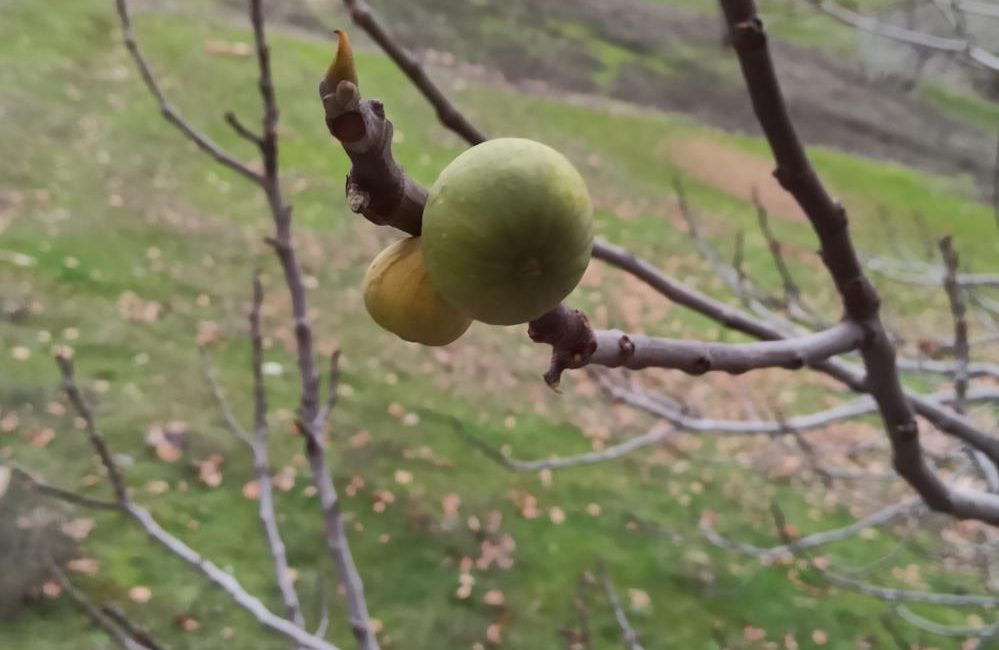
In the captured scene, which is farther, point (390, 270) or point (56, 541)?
point (56, 541)

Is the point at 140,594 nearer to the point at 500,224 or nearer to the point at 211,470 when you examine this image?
the point at 211,470

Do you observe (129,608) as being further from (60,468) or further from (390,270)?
(390,270)

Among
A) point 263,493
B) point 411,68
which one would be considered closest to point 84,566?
point 263,493

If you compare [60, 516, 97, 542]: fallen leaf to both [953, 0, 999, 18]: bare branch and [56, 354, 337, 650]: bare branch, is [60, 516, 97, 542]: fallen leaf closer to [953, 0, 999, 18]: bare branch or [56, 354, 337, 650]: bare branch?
[56, 354, 337, 650]: bare branch

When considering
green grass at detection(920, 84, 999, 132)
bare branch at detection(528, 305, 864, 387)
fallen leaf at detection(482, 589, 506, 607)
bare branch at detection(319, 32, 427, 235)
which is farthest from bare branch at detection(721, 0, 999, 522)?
green grass at detection(920, 84, 999, 132)

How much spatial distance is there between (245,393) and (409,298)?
16.8 ft

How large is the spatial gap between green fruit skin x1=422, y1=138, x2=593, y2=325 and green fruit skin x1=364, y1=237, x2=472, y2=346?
61mm

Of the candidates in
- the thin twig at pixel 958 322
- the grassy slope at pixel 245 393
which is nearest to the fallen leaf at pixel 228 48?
the grassy slope at pixel 245 393

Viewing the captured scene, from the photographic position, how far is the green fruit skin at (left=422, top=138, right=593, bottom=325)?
1.87 feet

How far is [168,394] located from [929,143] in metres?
13.1

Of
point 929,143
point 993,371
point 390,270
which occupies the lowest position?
point 929,143

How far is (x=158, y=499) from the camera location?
455 cm

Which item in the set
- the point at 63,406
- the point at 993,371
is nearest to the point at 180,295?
the point at 63,406

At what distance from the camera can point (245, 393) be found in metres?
5.52
